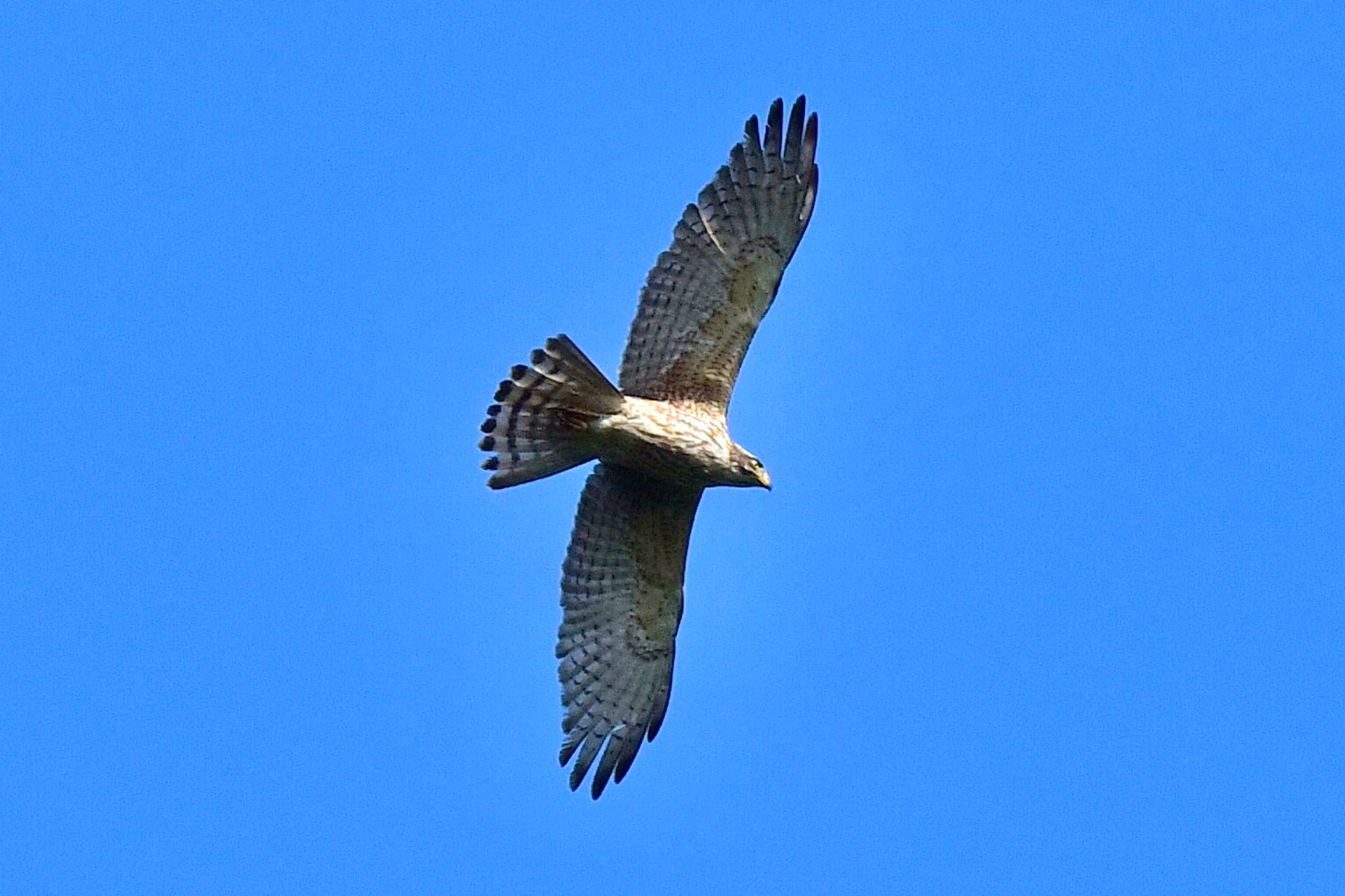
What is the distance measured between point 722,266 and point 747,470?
1.16 metres

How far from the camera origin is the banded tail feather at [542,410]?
1278 cm

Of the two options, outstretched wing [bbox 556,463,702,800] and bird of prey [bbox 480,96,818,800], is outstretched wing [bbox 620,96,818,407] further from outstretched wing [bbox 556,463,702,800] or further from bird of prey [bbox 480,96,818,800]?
outstretched wing [bbox 556,463,702,800]

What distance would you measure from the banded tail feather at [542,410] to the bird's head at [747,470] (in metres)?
0.69

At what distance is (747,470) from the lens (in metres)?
13.2

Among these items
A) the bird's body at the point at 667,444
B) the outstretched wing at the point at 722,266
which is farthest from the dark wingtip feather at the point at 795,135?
the bird's body at the point at 667,444

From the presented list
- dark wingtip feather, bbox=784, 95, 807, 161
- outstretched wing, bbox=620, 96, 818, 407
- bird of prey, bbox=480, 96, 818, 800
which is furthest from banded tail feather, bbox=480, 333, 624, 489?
dark wingtip feather, bbox=784, 95, 807, 161

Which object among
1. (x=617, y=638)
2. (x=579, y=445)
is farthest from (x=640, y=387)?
(x=617, y=638)

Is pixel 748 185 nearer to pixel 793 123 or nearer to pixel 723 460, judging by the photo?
pixel 793 123

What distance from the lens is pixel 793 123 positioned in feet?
44.4

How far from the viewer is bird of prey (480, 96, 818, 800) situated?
42.5 feet

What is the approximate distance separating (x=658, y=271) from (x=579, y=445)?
3.57 feet

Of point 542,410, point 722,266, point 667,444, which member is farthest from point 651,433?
point 722,266

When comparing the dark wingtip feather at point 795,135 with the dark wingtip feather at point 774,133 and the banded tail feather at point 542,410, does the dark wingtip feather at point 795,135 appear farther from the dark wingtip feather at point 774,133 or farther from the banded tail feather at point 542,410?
the banded tail feather at point 542,410

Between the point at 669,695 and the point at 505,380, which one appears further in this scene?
the point at 669,695
